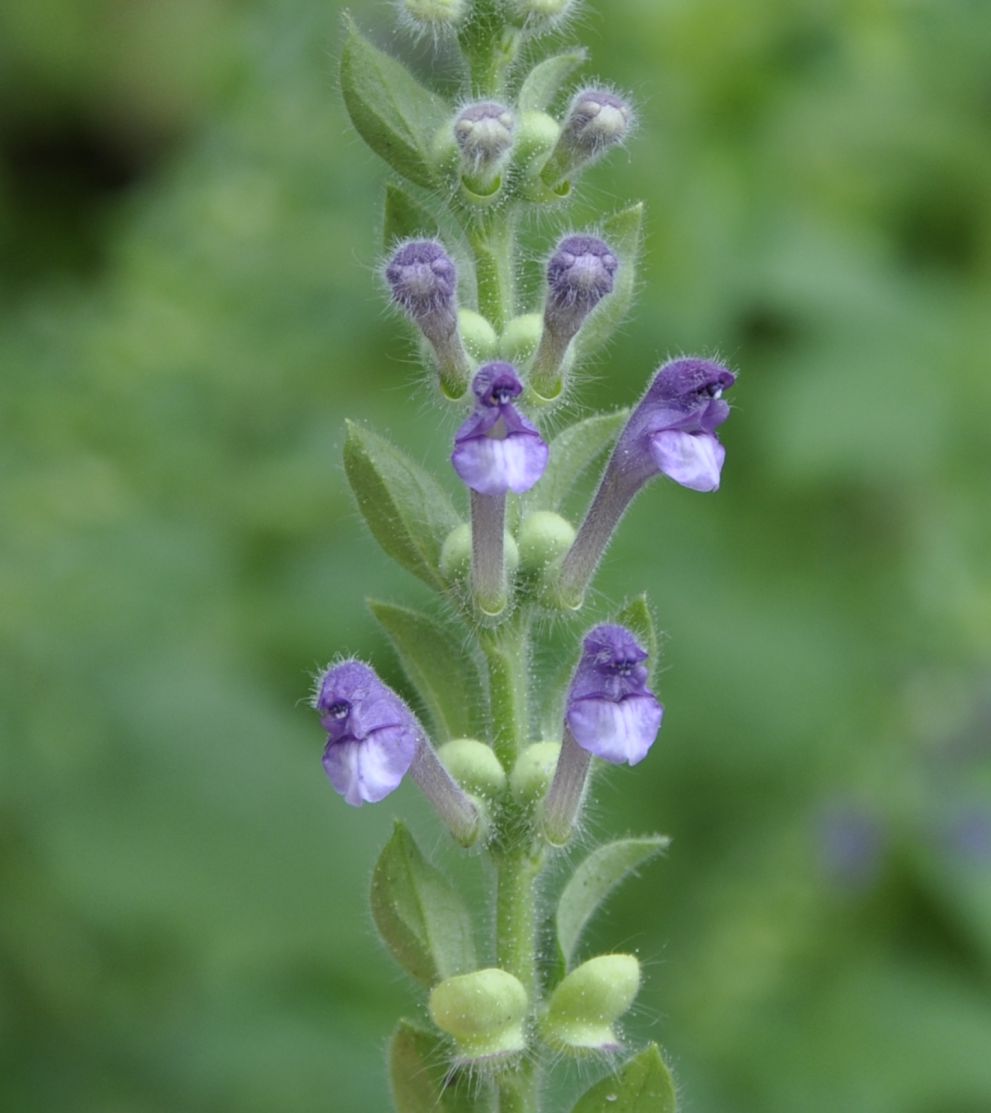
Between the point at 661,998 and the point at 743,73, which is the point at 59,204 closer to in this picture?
the point at 743,73

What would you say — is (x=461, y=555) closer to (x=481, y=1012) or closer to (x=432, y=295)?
(x=432, y=295)

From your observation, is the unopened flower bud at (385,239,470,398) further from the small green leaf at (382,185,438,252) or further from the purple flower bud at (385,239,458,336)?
the small green leaf at (382,185,438,252)

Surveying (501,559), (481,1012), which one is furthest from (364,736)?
(481,1012)

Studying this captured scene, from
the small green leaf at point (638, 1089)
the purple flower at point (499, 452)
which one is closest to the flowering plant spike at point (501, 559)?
the small green leaf at point (638, 1089)

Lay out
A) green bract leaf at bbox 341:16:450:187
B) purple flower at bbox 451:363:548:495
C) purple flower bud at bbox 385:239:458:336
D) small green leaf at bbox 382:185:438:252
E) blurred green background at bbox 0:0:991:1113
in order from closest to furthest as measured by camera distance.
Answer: purple flower at bbox 451:363:548:495
purple flower bud at bbox 385:239:458:336
green bract leaf at bbox 341:16:450:187
small green leaf at bbox 382:185:438:252
blurred green background at bbox 0:0:991:1113

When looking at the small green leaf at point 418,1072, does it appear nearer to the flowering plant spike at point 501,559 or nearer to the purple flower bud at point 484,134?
the flowering plant spike at point 501,559

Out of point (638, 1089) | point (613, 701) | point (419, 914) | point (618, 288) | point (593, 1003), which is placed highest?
point (618, 288)

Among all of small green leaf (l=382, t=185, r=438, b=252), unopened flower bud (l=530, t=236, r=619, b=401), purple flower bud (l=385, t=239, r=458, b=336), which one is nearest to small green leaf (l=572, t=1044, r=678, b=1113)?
unopened flower bud (l=530, t=236, r=619, b=401)

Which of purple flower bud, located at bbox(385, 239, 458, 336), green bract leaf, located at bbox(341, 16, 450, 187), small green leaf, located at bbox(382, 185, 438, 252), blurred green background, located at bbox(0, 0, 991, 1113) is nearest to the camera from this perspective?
purple flower bud, located at bbox(385, 239, 458, 336)
